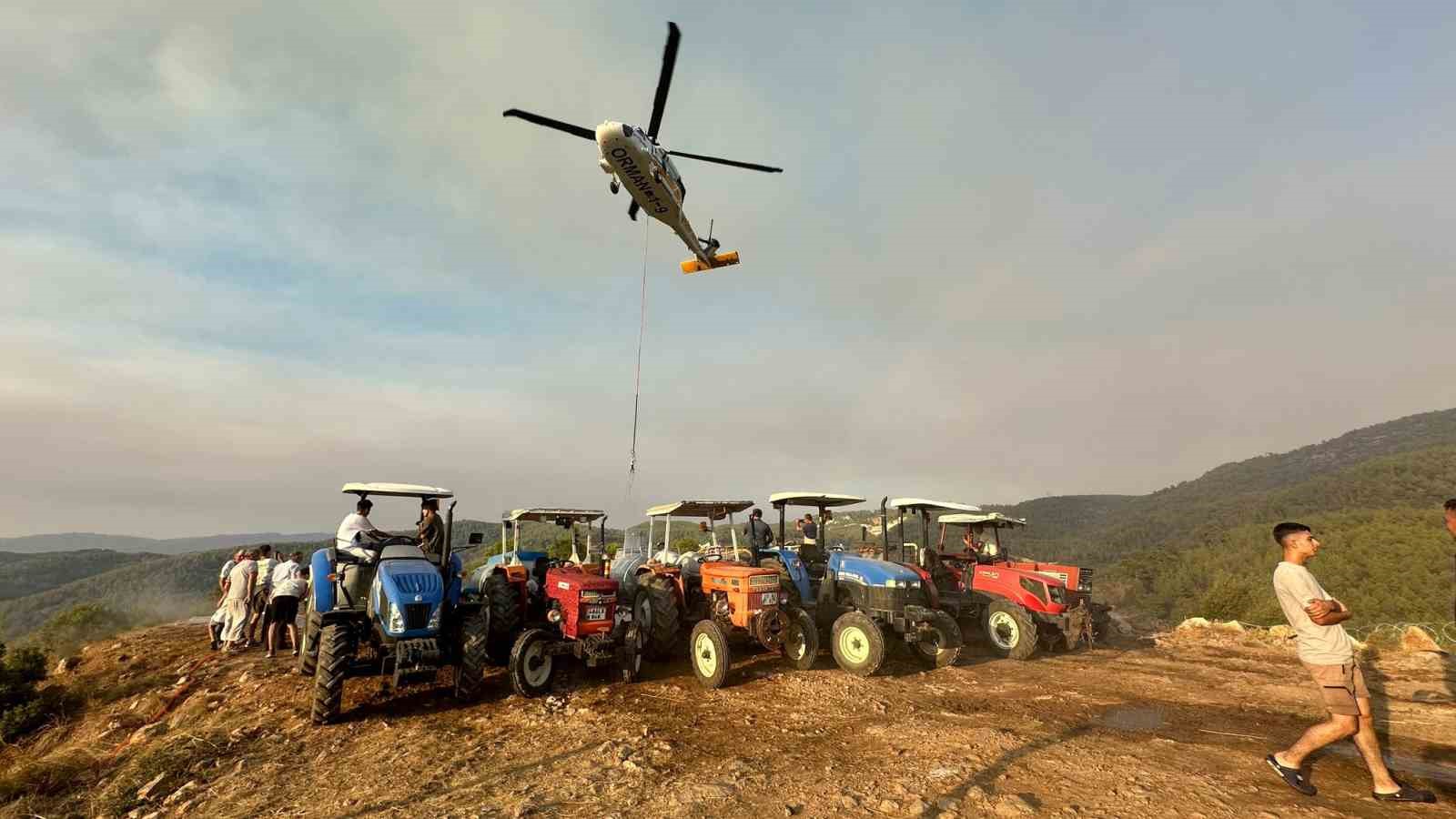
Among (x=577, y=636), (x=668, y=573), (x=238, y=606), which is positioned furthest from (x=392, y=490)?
(x=238, y=606)

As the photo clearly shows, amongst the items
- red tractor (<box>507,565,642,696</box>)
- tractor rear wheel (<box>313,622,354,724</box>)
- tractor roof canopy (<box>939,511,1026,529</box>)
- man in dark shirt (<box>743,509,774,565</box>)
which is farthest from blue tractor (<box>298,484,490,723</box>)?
tractor roof canopy (<box>939,511,1026,529</box>)

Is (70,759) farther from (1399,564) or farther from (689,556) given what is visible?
(1399,564)

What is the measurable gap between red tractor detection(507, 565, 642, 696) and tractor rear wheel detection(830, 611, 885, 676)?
2.75 m

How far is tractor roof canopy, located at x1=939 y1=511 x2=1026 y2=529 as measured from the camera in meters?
12.0

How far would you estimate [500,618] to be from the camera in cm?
809

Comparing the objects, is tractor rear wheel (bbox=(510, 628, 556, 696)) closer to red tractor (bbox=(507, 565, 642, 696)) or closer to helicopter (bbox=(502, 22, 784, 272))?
→ red tractor (bbox=(507, 565, 642, 696))

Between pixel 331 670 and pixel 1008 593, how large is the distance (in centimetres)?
1012

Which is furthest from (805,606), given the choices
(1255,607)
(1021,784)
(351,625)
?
(1255,607)

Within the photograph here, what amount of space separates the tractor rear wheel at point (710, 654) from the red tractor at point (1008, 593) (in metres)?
3.33

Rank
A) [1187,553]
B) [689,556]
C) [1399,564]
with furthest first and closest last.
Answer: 1. [1187,553]
2. [1399,564]
3. [689,556]

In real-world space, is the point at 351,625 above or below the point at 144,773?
above

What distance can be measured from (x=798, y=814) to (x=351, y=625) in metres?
5.26

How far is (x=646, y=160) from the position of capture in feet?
40.5

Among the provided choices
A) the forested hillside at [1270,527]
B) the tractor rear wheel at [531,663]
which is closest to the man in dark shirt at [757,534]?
the tractor rear wheel at [531,663]
